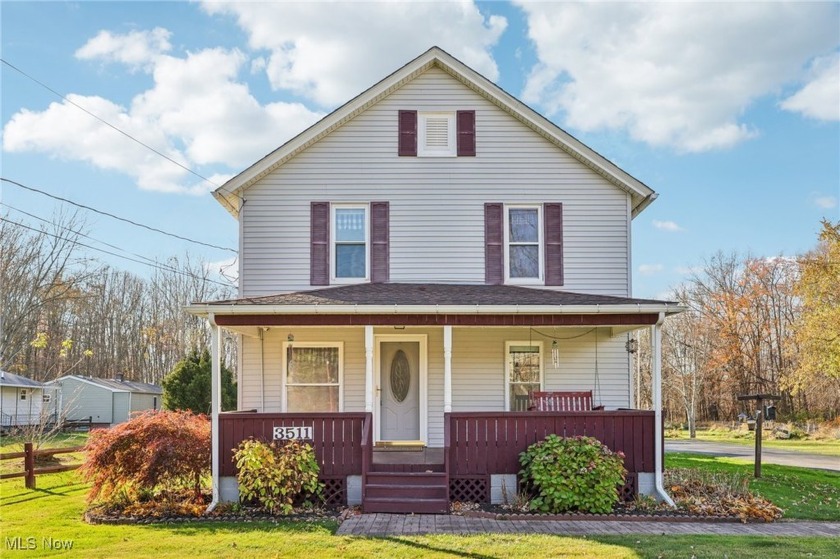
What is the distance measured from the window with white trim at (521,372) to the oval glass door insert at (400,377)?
1.81m

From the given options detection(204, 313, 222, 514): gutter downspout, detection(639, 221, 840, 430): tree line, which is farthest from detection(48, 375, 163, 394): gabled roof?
detection(204, 313, 222, 514): gutter downspout

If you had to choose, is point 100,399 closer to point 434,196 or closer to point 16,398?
point 16,398

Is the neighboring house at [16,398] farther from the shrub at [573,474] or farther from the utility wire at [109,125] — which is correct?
the shrub at [573,474]

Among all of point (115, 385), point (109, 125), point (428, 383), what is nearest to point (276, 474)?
point (428, 383)

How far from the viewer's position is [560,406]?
36.2 feet

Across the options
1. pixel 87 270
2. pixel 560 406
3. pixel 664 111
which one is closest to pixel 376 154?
pixel 560 406

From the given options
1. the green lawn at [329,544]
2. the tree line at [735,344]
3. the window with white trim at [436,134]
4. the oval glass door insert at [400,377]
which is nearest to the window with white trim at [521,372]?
the oval glass door insert at [400,377]

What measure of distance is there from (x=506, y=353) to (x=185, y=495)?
5877mm

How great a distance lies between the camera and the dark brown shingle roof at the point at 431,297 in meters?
10.3

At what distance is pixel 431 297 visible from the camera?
35.2 ft

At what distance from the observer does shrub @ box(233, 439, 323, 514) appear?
31.0ft

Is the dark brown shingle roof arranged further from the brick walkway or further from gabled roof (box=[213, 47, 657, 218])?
the brick walkway

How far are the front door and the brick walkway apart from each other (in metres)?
3.08

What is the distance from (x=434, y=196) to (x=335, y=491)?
5684 mm
